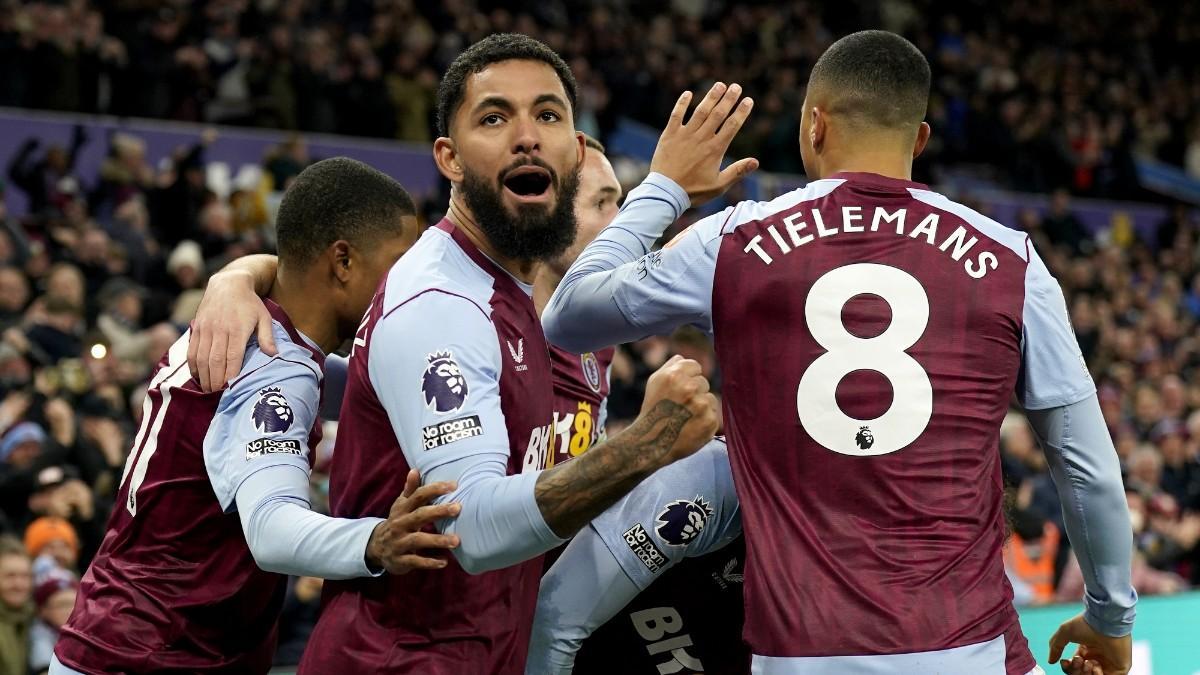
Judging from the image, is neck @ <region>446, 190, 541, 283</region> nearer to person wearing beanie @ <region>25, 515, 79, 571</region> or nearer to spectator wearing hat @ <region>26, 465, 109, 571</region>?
person wearing beanie @ <region>25, 515, 79, 571</region>

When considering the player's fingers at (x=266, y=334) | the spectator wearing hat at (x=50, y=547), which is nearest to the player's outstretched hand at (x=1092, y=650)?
the player's fingers at (x=266, y=334)

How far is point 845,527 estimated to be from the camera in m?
3.14

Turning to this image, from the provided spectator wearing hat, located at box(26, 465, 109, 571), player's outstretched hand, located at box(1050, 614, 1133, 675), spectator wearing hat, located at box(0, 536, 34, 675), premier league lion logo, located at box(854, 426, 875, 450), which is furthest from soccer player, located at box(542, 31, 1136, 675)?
Answer: spectator wearing hat, located at box(26, 465, 109, 571)

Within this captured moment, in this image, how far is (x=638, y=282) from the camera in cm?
329

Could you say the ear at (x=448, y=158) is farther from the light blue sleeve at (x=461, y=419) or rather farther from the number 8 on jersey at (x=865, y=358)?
the number 8 on jersey at (x=865, y=358)

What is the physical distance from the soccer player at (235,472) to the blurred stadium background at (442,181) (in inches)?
101

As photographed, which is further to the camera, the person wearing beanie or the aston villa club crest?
the person wearing beanie

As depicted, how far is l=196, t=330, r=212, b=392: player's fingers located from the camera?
365cm

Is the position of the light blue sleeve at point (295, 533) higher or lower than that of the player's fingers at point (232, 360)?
lower

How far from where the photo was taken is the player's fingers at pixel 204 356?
12.0 feet

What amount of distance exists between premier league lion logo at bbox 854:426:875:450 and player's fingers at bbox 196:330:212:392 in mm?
1573

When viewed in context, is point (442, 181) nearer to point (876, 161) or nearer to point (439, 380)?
point (876, 161)

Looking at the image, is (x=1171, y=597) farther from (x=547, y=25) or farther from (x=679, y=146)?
(x=547, y=25)

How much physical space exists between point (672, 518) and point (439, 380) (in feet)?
2.71
